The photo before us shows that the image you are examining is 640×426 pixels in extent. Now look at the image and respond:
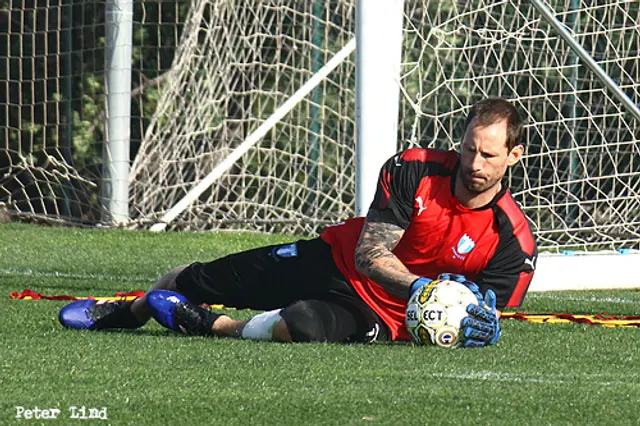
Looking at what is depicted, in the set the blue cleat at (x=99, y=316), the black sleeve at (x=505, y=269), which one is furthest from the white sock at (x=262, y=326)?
the black sleeve at (x=505, y=269)

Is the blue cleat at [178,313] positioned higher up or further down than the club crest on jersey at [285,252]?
further down

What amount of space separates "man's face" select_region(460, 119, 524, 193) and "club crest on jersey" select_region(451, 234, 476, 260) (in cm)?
26

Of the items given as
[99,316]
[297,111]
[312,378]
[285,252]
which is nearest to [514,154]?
[285,252]

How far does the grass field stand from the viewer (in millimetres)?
4219

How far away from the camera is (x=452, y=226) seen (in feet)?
20.0

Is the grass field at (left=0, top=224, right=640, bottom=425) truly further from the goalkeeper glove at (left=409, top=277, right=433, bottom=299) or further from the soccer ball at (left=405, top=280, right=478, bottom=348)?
the goalkeeper glove at (left=409, top=277, right=433, bottom=299)

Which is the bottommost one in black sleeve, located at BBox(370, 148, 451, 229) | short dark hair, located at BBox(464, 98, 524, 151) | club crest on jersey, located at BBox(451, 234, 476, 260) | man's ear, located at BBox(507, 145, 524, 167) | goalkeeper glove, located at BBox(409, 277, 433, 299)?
goalkeeper glove, located at BBox(409, 277, 433, 299)

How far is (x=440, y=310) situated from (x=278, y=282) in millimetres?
943

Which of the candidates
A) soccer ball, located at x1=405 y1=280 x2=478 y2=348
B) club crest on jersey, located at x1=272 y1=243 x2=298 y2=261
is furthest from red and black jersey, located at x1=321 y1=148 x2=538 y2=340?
club crest on jersey, located at x1=272 y1=243 x2=298 y2=261

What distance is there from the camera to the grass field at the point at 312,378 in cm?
422

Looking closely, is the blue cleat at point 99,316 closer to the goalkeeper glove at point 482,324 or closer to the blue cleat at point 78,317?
the blue cleat at point 78,317

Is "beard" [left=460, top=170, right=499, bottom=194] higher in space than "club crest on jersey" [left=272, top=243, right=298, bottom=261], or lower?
higher

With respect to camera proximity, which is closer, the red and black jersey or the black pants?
the red and black jersey

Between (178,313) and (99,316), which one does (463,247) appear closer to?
(178,313)
